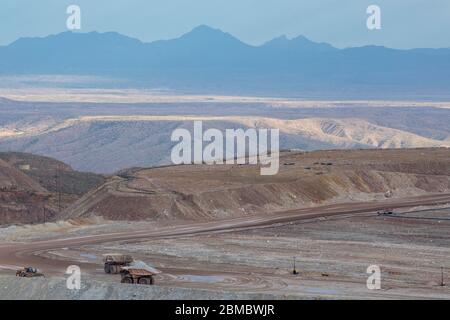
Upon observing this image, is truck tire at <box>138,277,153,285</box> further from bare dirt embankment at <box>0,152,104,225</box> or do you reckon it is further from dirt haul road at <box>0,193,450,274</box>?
bare dirt embankment at <box>0,152,104,225</box>

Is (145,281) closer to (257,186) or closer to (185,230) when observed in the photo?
(185,230)

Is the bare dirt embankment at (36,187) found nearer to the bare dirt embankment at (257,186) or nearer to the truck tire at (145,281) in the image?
the bare dirt embankment at (257,186)

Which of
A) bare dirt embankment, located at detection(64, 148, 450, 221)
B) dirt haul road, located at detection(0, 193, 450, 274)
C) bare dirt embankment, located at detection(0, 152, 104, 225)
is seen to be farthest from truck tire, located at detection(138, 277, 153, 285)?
bare dirt embankment, located at detection(0, 152, 104, 225)

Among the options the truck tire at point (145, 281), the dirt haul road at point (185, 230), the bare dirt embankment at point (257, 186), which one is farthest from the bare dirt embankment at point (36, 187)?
the truck tire at point (145, 281)
